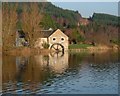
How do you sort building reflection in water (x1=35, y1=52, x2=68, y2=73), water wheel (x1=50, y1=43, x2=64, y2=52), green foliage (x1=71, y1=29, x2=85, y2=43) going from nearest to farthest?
1. building reflection in water (x1=35, y1=52, x2=68, y2=73)
2. water wheel (x1=50, y1=43, x2=64, y2=52)
3. green foliage (x1=71, y1=29, x2=85, y2=43)

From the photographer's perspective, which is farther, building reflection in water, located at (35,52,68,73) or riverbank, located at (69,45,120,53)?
riverbank, located at (69,45,120,53)

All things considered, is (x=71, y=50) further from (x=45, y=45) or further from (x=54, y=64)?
(x=54, y=64)

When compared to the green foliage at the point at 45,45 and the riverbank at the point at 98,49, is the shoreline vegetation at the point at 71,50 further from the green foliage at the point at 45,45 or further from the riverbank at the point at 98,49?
the green foliage at the point at 45,45

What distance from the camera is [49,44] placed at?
52406 millimetres

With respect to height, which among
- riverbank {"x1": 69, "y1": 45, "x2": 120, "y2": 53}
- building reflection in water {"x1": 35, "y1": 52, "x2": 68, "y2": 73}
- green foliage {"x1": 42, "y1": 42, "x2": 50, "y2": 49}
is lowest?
building reflection in water {"x1": 35, "y1": 52, "x2": 68, "y2": 73}

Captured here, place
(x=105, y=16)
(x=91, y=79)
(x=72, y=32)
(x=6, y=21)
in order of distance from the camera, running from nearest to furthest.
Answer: (x=91, y=79)
(x=6, y=21)
(x=72, y=32)
(x=105, y=16)

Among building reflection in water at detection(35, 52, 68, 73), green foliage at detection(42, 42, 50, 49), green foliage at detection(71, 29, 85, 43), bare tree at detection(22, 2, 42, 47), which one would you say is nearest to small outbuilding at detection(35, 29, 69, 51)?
green foliage at detection(42, 42, 50, 49)

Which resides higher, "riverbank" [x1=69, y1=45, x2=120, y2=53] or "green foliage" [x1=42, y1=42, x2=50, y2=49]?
"green foliage" [x1=42, y1=42, x2=50, y2=49]

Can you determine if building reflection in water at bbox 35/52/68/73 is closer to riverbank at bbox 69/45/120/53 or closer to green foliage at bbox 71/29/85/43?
riverbank at bbox 69/45/120/53

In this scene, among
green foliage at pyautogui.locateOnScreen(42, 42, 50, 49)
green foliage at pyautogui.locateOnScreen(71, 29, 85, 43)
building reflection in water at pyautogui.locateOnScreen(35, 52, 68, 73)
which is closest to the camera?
building reflection in water at pyautogui.locateOnScreen(35, 52, 68, 73)

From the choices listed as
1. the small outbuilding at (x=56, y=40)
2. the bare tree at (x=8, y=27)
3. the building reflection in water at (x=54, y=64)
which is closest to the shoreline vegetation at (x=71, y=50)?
the bare tree at (x=8, y=27)

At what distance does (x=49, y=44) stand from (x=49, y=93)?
3677cm

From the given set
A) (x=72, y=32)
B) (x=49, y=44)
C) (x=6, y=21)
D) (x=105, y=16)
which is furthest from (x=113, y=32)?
(x=105, y=16)

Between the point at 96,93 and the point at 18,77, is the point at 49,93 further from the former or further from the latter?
the point at 18,77
